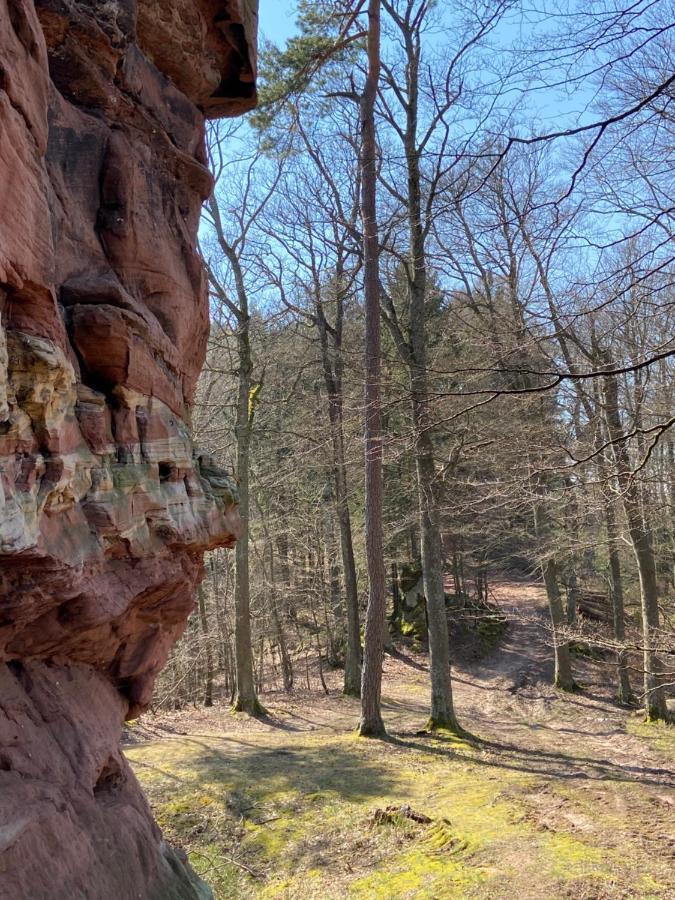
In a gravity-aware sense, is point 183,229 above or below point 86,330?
above

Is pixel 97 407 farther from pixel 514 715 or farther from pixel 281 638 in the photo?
pixel 281 638

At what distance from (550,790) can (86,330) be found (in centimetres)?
776

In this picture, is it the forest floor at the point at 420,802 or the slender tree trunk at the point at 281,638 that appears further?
the slender tree trunk at the point at 281,638

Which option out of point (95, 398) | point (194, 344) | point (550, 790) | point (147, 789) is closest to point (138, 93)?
point (194, 344)

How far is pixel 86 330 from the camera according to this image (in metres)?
4.73

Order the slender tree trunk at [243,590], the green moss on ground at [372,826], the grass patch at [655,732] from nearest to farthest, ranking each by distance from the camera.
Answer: the green moss on ground at [372,826], the grass patch at [655,732], the slender tree trunk at [243,590]

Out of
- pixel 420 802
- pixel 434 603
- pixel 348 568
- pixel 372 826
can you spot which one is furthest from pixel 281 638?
pixel 372 826

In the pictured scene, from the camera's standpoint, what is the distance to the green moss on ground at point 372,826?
5.53m

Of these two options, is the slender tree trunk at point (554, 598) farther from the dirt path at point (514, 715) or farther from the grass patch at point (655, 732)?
the grass patch at point (655, 732)

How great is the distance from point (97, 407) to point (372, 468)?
6.85m

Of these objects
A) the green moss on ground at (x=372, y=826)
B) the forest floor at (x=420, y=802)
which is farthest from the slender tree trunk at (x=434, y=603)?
the green moss on ground at (x=372, y=826)

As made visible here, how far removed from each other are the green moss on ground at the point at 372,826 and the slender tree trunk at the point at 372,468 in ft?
2.71

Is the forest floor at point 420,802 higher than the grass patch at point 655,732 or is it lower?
higher

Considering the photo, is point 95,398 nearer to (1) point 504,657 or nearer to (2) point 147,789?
(2) point 147,789
